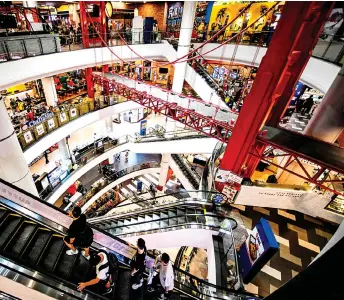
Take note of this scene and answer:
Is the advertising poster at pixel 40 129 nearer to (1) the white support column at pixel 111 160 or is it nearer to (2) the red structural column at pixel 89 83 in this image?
(2) the red structural column at pixel 89 83

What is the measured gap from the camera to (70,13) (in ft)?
60.7

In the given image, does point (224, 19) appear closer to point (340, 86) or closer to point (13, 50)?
point (340, 86)

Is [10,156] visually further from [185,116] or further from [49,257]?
[185,116]

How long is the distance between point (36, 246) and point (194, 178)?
481 inches

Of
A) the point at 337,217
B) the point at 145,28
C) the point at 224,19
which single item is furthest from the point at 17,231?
the point at 224,19

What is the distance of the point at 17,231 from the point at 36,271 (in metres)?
1.32

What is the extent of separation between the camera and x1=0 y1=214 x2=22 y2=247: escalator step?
4584 millimetres

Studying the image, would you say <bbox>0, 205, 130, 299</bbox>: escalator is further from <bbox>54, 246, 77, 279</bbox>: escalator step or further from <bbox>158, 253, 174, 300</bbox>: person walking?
<bbox>158, 253, 174, 300</bbox>: person walking

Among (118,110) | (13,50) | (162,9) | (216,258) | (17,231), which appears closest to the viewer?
(17,231)

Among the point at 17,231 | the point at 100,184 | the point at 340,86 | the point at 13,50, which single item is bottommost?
the point at 100,184

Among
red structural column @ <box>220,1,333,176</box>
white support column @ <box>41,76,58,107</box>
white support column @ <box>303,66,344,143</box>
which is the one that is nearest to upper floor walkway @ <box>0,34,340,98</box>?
white support column @ <box>303,66,344,143</box>

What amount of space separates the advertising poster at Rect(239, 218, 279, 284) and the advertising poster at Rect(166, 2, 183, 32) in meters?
20.3

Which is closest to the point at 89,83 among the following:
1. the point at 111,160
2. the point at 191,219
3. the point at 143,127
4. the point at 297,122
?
the point at 143,127

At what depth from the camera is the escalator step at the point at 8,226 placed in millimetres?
4584
